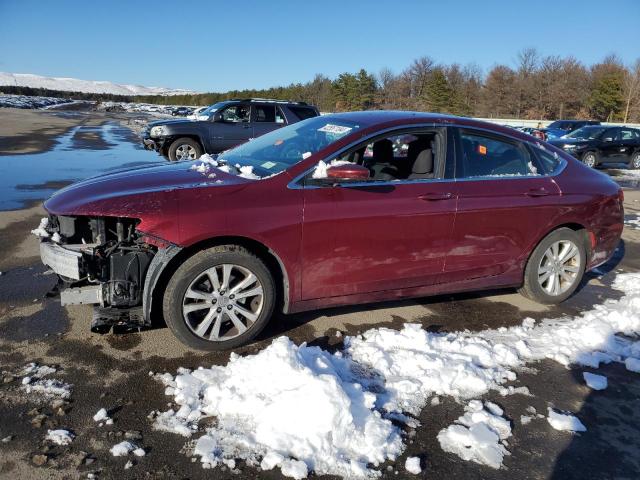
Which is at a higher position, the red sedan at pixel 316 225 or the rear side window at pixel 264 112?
the rear side window at pixel 264 112

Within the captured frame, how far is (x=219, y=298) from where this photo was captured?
11.2ft

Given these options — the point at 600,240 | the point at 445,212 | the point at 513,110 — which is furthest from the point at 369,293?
the point at 513,110

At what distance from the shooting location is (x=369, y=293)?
12.6 feet

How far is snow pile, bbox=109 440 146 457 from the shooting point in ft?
7.94

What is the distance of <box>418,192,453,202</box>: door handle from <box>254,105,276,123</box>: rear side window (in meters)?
9.96

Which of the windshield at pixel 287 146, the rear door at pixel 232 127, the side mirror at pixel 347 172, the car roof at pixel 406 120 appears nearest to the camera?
the side mirror at pixel 347 172

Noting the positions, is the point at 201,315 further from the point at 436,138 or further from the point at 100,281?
the point at 436,138

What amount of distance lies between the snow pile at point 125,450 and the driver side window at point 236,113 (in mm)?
11391

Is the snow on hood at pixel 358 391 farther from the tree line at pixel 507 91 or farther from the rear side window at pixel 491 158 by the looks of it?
the tree line at pixel 507 91

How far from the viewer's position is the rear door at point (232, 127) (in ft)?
41.9

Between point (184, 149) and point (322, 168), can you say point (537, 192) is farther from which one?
point (184, 149)

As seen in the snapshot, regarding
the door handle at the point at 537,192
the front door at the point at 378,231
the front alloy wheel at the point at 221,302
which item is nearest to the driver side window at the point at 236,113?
the front door at the point at 378,231

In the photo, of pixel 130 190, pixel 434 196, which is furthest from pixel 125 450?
pixel 434 196

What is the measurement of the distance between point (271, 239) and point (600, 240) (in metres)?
3.47
